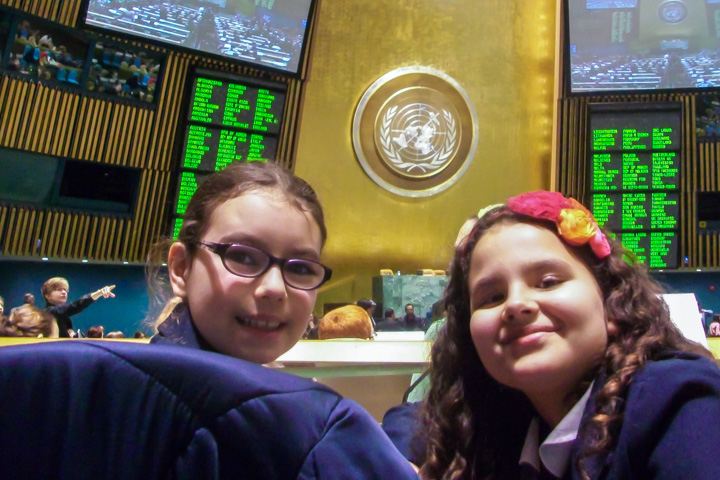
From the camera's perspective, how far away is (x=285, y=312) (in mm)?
1147

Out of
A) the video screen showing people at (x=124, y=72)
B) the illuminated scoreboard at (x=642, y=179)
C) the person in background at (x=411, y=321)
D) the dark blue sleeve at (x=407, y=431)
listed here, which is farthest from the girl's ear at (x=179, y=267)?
the illuminated scoreboard at (x=642, y=179)

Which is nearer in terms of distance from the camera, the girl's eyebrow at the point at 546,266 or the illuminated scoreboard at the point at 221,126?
the girl's eyebrow at the point at 546,266

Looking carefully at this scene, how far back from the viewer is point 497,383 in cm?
132

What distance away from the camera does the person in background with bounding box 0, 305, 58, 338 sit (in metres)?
3.21

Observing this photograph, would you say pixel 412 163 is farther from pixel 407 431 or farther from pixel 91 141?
pixel 407 431

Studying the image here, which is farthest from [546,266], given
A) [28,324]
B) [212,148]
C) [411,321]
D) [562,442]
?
[212,148]

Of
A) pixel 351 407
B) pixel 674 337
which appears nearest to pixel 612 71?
pixel 674 337

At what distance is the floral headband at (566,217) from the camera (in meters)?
1.20

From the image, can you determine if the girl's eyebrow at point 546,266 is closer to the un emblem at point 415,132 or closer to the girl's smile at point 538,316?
the girl's smile at point 538,316

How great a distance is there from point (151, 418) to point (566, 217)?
1.01 meters

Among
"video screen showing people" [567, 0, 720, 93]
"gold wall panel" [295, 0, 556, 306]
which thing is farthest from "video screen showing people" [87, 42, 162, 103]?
"video screen showing people" [567, 0, 720, 93]

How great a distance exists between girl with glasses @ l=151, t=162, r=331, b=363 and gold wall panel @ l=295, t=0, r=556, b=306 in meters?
6.63

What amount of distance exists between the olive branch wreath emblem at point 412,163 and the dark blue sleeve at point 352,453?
778 cm

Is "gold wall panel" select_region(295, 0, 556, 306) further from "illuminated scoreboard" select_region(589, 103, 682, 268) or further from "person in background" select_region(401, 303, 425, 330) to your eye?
"person in background" select_region(401, 303, 425, 330)
